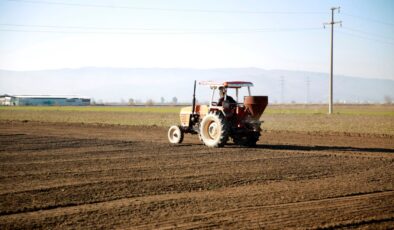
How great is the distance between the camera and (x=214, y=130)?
1736 cm

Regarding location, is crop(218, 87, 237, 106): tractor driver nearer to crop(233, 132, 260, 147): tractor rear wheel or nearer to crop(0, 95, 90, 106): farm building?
crop(233, 132, 260, 147): tractor rear wheel

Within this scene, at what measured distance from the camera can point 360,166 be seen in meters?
13.2

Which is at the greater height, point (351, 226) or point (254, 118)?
point (254, 118)

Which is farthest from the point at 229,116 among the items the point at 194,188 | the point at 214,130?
the point at 194,188

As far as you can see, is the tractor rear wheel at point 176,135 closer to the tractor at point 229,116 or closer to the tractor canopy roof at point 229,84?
the tractor at point 229,116

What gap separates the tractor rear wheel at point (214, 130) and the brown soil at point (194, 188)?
20.1 inches

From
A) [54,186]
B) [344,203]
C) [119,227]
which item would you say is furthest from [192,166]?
[119,227]

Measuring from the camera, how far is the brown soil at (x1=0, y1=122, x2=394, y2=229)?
761cm

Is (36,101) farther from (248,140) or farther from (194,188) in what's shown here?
(194,188)

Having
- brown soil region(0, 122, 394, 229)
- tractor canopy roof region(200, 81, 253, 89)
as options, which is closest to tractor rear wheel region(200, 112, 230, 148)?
brown soil region(0, 122, 394, 229)

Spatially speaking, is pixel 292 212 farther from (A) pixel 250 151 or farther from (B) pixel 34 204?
(A) pixel 250 151

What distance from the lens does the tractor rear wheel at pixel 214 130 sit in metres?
16.7

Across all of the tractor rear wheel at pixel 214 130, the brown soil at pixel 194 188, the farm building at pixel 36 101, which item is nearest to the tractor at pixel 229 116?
the tractor rear wheel at pixel 214 130

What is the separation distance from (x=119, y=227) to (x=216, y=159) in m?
7.38
